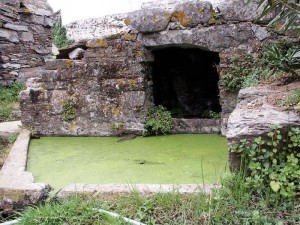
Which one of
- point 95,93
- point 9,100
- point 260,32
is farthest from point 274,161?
point 9,100

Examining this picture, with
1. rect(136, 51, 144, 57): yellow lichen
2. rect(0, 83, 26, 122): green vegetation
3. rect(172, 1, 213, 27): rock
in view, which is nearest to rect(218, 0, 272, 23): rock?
rect(172, 1, 213, 27): rock

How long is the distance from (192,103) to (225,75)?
1.62 metres

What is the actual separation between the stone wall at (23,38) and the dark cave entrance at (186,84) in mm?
4199

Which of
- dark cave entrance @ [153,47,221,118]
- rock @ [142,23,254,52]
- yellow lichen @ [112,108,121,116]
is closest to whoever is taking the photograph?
rock @ [142,23,254,52]

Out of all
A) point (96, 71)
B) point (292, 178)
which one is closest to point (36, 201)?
point (292, 178)

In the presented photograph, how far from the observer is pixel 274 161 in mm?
2092

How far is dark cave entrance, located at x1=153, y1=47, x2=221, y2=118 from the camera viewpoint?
555 cm

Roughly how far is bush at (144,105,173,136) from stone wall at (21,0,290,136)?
4.2 inches

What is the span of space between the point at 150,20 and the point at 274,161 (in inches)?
110

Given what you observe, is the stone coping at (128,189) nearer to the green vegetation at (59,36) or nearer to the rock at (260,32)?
the rock at (260,32)

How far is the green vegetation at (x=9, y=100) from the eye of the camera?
700cm

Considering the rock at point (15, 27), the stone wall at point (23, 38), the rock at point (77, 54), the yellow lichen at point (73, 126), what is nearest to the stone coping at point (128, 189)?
the yellow lichen at point (73, 126)

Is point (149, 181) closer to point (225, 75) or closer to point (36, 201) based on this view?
point (36, 201)

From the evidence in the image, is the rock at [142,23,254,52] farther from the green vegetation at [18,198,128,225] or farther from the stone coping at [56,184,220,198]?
the green vegetation at [18,198,128,225]
